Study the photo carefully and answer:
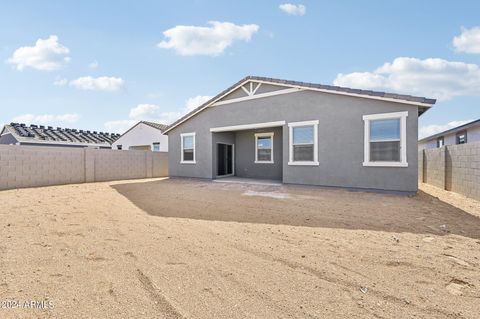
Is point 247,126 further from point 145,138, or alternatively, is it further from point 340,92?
point 145,138

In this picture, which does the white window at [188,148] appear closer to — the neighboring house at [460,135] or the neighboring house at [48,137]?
the neighboring house at [48,137]

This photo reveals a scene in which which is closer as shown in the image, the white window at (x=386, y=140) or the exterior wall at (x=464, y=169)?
the exterior wall at (x=464, y=169)

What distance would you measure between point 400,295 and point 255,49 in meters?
11.2

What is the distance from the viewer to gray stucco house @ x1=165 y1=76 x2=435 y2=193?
8.34 metres

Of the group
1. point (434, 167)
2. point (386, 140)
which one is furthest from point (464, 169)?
point (434, 167)

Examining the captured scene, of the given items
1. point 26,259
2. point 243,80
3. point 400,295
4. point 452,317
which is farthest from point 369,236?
point 243,80

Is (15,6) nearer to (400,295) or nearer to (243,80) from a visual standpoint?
(243,80)

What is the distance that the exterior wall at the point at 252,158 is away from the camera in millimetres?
13039

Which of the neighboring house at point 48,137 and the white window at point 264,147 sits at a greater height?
the neighboring house at point 48,137

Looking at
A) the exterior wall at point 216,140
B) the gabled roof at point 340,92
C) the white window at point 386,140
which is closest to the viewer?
the gabled roof at point 340,92

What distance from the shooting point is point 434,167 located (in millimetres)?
10984

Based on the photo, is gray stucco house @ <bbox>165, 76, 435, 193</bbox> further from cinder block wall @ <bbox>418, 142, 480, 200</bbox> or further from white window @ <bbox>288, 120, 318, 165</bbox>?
cinder block wall @ <bbox>418, 142, 480, 200</bbox>

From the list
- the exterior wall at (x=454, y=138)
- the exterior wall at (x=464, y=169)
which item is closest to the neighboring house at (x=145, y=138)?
the exterior wall at (x=464, y=169)

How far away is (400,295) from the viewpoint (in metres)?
2.35
